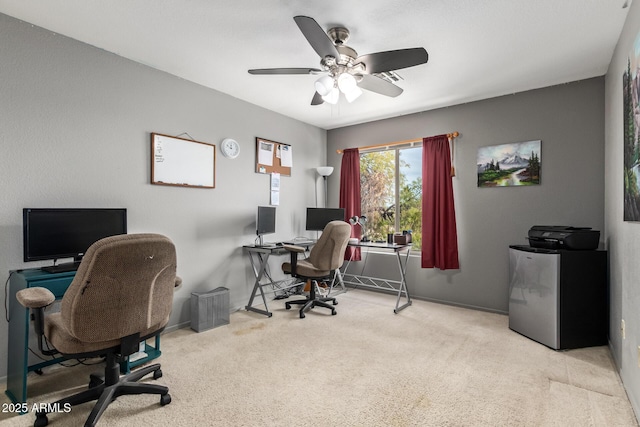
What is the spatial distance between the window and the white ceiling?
134 cm

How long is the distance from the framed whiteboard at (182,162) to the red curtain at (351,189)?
206 cm

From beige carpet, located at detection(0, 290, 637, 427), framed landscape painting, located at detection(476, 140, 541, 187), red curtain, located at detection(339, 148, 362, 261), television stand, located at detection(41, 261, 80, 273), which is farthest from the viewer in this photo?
red curtain, located at detection(339, 148, 362, 261)

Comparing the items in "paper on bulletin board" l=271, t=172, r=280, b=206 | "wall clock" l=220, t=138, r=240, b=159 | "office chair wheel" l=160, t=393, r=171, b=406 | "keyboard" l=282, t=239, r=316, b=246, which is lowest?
"office chair wheel" l=160, t=393, r=171, b=406

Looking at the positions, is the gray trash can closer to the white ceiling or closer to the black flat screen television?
the black flat screen television

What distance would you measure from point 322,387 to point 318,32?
7.30ft

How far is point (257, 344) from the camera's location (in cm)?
283

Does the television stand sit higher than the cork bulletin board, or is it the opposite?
the cork bulletin board

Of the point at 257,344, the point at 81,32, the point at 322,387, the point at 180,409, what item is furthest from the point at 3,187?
the point at 322,387

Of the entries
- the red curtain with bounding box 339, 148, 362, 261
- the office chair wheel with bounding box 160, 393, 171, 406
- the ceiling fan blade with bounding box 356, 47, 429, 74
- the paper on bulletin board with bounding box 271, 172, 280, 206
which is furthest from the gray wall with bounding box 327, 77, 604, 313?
the office chair wheel with bounding box 160, 393, 171, 406

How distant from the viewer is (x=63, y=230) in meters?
2.29

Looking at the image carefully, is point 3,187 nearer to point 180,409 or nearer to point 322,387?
point 180,409

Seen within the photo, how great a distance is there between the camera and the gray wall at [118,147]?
2.26 metres

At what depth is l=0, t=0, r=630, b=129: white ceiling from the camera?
2.11 meters

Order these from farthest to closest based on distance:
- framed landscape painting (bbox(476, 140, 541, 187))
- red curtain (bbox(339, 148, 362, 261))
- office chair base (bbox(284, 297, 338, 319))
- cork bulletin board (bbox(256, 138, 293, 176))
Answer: red curtain (bbox(339, 148, 362, 261))
cork bulletin board (bbox(256, 138, 293, 176))
office chair base (bbox(284, 297, 338, 319))
framed landscape painting (bbox(476, 140, 541, 187))
